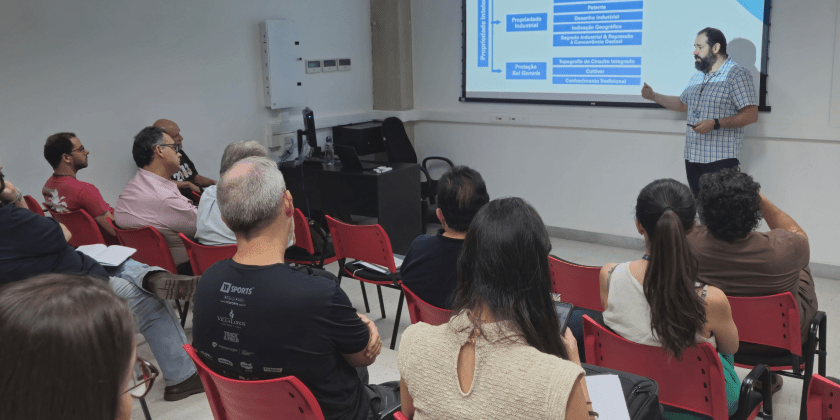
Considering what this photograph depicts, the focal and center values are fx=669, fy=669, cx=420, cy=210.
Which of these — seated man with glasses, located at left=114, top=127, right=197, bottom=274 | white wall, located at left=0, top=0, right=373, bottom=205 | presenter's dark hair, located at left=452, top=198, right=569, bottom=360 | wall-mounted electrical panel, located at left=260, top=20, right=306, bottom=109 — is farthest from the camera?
wall-mounted electrical panel, located at left=260, top=20, right=306, bottom=109

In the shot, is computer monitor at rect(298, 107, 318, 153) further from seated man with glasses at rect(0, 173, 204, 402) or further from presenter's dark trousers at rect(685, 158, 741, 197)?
presenter's dark trousers at rect(685, 158, 741, 197)

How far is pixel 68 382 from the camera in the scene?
791 millimetres

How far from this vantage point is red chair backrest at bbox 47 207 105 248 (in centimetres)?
370

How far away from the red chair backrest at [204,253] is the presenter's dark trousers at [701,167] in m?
3.14

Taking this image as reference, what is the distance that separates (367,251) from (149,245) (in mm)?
1162

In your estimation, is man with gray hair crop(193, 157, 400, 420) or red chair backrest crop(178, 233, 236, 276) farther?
red chair backrest crop(178, 233, 236, 276)

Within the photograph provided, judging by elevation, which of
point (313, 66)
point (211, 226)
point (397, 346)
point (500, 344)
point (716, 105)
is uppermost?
point (313, 66)

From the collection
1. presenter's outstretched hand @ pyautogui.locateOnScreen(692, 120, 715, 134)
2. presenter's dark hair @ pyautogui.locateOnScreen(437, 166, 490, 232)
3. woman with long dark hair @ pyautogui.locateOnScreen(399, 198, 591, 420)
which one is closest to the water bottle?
presenter's outstretched hand @ pyautogui.locateOnScreen(692, 120, 715, 134)

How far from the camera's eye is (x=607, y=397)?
152cm

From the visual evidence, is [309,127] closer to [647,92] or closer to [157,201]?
[157,201]

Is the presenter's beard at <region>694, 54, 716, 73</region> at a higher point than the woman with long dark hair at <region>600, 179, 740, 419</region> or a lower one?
higher

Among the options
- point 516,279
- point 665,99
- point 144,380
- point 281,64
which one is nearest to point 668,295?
point 516,279

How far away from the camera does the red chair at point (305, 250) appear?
4129mm

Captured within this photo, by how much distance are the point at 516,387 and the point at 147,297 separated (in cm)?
218
